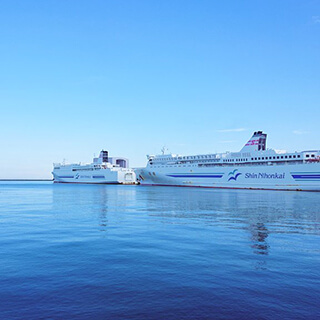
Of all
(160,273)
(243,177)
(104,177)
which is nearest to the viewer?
(160,273)

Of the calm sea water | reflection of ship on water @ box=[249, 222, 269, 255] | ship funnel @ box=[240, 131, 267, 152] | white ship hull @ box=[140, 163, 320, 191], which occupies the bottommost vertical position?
reflection of ship on water @ box=[249, 222, 269, 255]

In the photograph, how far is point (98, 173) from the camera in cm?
11575

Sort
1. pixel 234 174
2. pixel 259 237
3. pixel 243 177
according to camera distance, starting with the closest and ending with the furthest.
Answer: pixel 259 237, pixel 243 177, pixel 234 174

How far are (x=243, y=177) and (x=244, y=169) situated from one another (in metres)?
1.83

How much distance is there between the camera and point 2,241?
13.2 m

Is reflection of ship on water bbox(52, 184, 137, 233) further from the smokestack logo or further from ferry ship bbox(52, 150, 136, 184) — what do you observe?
ferry ship bbox(52, 150, 136, 184)

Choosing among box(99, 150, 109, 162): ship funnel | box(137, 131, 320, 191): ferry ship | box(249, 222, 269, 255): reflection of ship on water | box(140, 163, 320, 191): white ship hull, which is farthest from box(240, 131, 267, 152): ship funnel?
box(99, 150, 109, 162): ship funnel

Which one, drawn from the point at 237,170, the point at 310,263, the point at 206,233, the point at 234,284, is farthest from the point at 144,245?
the point at 237,170

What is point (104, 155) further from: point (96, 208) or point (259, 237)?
point (259, 237)

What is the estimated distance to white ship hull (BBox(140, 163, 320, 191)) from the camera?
55875 millimetres

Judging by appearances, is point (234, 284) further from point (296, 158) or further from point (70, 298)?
point (296, 158)

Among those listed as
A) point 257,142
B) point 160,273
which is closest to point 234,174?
point 257,142

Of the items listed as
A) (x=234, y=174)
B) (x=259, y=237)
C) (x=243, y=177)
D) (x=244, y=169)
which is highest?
(x=244, y=169)

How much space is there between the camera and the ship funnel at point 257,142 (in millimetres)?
69875
